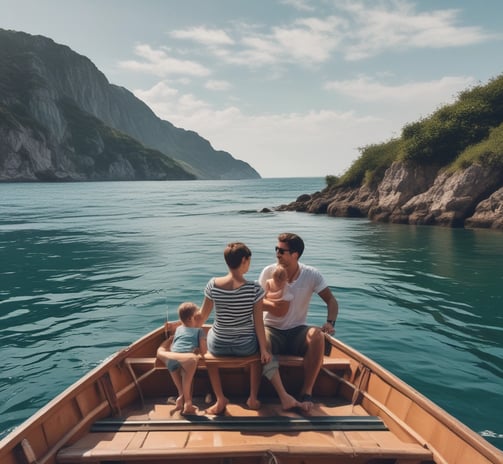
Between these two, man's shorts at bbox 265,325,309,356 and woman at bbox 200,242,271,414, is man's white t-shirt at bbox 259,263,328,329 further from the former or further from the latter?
woman at bbox 200,242,271,414

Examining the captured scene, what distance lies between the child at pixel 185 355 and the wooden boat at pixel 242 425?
0.23 m

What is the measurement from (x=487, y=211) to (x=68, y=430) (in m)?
31.1

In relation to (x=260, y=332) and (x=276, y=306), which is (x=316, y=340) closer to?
(x=276, y=306)

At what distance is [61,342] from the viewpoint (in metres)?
10.4

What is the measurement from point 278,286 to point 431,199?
3165cm

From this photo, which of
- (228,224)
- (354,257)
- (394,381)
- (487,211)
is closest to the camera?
(394,381)

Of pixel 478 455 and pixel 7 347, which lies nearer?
pixel 478 455

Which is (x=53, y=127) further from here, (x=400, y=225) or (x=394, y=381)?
(x=394, y=381)

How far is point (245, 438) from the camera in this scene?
498 cm

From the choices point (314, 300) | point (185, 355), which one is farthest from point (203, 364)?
point (314, 300)

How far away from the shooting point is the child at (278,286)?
576 cm

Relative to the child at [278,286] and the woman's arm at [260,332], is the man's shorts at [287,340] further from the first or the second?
the woman's arm at [260,332]

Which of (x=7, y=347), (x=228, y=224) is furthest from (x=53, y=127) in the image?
(x=7, y=347)

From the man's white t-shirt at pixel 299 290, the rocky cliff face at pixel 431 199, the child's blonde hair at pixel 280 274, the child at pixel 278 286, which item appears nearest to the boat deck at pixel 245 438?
the man's white t-shirt at pixel 299 290
